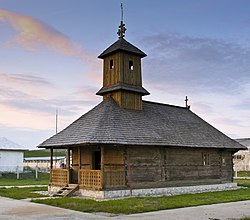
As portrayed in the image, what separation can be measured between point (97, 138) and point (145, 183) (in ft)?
15.0

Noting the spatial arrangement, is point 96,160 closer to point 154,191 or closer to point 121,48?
point 154,191

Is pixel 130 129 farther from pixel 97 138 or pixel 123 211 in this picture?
pixel 123 211

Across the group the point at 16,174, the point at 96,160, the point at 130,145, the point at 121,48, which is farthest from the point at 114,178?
the point at 16,174

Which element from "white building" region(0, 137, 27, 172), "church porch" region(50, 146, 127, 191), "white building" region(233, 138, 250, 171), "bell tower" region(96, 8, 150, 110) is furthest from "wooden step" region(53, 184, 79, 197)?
"white building" region(233, 138, 250, 171)

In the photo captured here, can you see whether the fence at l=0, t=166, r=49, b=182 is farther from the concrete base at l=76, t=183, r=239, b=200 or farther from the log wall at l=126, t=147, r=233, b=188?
the concrete base at l=76, t=183, r=239, b=200

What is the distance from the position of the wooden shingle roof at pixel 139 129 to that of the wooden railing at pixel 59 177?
5.17ft

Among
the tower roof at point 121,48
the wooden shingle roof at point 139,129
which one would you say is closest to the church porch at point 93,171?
the wooden shingle roof at point 139,129

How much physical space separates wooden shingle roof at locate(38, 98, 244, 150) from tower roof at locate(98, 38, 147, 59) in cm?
326

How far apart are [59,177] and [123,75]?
7.43 meters

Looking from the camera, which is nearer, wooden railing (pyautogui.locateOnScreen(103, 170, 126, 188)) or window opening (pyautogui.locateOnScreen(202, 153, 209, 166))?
wooden railing (pyautogui.locateOnScreen(103, 170, 126, 188))

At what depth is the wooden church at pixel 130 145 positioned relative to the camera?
21875 mm

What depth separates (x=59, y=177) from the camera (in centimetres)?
2445

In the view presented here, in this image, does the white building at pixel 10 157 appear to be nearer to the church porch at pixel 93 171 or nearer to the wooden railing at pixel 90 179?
the church porch at pixel 93 171

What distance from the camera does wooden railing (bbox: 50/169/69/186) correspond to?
23922mm
